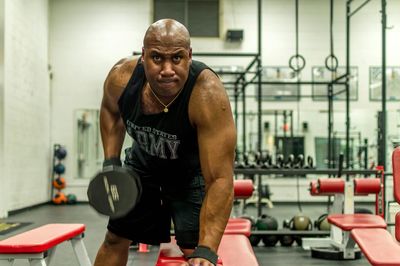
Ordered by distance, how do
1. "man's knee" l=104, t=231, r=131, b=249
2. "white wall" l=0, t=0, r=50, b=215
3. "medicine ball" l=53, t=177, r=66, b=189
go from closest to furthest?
"man's knee" l=104, t=231, r=131, b=249
"white wall" l=0, t=0, r=50, b=215
"medicine ball" l=53, t=177, r=66, b=189

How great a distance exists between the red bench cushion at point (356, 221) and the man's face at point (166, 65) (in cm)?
247

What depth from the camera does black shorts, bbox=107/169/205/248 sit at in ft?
6.17

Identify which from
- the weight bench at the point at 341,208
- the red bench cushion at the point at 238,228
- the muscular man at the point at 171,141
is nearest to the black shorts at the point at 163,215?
the muscular man at the point at 171,141

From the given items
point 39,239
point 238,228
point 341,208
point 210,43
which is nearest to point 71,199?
point 210,43

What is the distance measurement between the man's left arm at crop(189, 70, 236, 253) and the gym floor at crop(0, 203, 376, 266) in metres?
2.44

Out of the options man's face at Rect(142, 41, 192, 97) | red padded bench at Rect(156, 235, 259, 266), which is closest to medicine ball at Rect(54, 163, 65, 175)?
red padded bench at Rect(156, 235, 259, 266)

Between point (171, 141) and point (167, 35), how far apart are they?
0.40 m

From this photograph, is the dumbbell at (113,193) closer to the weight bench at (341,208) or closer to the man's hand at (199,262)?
the man's hand at (199,262)

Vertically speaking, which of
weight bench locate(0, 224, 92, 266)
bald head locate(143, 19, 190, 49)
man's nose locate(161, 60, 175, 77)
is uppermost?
bald head locate(143, 19, 190, 49)

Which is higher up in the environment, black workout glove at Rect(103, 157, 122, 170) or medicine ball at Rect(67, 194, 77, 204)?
black workout glove at Rect(103, 157, 122, 170)

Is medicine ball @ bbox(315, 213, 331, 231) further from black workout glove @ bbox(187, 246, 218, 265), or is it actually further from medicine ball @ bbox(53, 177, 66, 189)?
medicine ball @ bbox(53, 177, 66, 189)

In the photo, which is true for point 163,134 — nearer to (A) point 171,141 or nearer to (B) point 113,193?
(A) point 171,141

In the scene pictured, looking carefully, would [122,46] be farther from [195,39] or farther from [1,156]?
[1,156]

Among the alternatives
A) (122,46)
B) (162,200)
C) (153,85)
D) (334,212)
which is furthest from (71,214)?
(153,85)
